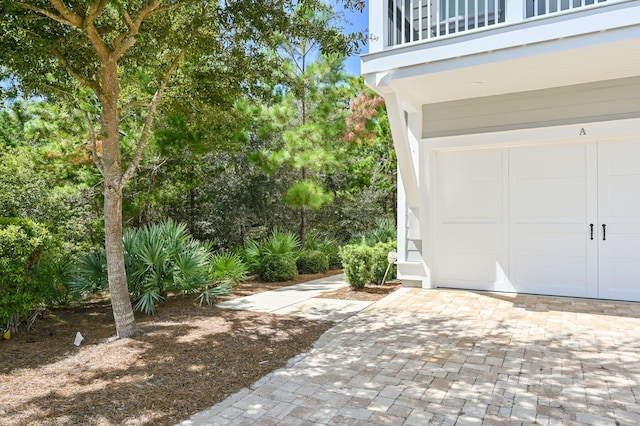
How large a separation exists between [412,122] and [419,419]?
500cm

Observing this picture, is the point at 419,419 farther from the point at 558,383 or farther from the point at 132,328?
the point at 132,328

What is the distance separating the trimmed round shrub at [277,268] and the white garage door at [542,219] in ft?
10.0

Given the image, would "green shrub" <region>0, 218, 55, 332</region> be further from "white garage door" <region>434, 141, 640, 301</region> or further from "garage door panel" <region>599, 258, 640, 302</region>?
"garage door panel" <region>599, 258, 640, 302</region>

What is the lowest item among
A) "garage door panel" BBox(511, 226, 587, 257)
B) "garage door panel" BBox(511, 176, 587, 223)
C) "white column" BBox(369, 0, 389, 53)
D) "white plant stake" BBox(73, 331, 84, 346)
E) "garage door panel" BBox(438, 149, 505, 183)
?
"white plant stake" BBox(73, 331, 84, 346)

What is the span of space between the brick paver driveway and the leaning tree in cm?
221

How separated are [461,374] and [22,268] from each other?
14.3 ft

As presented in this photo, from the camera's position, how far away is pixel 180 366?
3510 millimetres

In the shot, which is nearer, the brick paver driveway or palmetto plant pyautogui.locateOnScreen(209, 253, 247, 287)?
the brick paver driveway

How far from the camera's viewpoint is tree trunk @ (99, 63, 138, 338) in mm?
4281

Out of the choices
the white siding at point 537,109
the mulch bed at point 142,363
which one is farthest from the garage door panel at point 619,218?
the mulch bed at point 142,363

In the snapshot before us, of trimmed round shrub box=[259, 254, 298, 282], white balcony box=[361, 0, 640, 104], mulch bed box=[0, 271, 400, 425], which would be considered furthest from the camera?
trimmed round shrub box=[259, 254, 298, 282]

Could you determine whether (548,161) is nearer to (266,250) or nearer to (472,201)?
(472,201)

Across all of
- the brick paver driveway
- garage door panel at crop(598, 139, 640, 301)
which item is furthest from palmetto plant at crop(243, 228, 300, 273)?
garage door panel at crop(598, 139, 640, 301)

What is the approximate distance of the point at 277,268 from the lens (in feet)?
27.3
